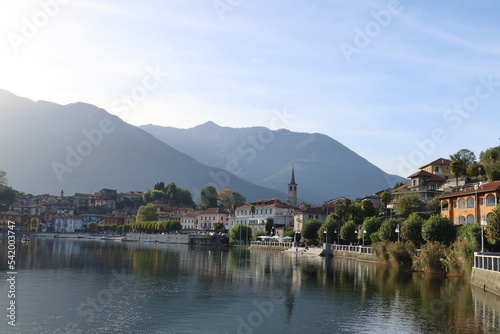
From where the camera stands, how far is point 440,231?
59.8 metres

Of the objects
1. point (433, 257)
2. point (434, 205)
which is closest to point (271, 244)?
point (434, 205)

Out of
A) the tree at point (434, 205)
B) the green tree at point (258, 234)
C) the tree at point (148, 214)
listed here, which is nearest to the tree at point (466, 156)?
the tree at point (434, 205)

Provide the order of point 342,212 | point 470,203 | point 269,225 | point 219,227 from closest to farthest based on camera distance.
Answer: point 470,203, point 342,212, point 269,225, point 219,227

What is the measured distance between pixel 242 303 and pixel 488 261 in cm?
1978

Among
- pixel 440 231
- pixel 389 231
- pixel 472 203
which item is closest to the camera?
pixel 440 231

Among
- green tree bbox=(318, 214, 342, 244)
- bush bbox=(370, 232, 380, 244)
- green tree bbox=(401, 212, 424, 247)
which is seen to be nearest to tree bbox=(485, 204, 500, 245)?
green tree bbox=(401, 212, 424, 247)

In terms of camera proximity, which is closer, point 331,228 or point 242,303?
point 242,303

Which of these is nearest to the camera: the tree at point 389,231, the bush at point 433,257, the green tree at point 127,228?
the bush at point 433,257

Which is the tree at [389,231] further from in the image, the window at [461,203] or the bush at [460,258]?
the bush at [460,258]

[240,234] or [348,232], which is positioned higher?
[348,232]

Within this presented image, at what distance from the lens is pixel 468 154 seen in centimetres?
11450

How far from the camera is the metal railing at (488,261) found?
39338 mm

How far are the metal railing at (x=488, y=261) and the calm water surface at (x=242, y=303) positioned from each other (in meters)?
2.16

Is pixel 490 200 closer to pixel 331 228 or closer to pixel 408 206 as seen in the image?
pixel 408 206
